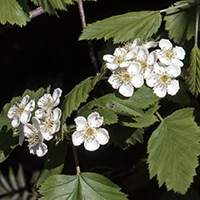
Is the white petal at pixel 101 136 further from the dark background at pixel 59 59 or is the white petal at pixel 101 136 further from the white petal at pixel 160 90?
the dark background at pixel 59 59

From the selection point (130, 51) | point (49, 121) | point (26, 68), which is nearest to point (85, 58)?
point (26, 68)

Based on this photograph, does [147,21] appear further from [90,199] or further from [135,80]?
[90,199]

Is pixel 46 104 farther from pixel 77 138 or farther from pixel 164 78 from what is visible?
pixel 164 78

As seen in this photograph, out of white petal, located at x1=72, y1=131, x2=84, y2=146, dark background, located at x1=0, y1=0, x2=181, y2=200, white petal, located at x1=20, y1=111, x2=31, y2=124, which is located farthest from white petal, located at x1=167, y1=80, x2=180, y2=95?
dark background, located at x1=0, y1=0, x2=181, y2=200

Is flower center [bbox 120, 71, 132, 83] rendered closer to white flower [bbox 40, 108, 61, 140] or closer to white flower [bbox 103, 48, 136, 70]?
white flower [bbox 103, 48, 136, 70]

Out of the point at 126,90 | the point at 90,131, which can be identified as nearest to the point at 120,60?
the point at 126,90
